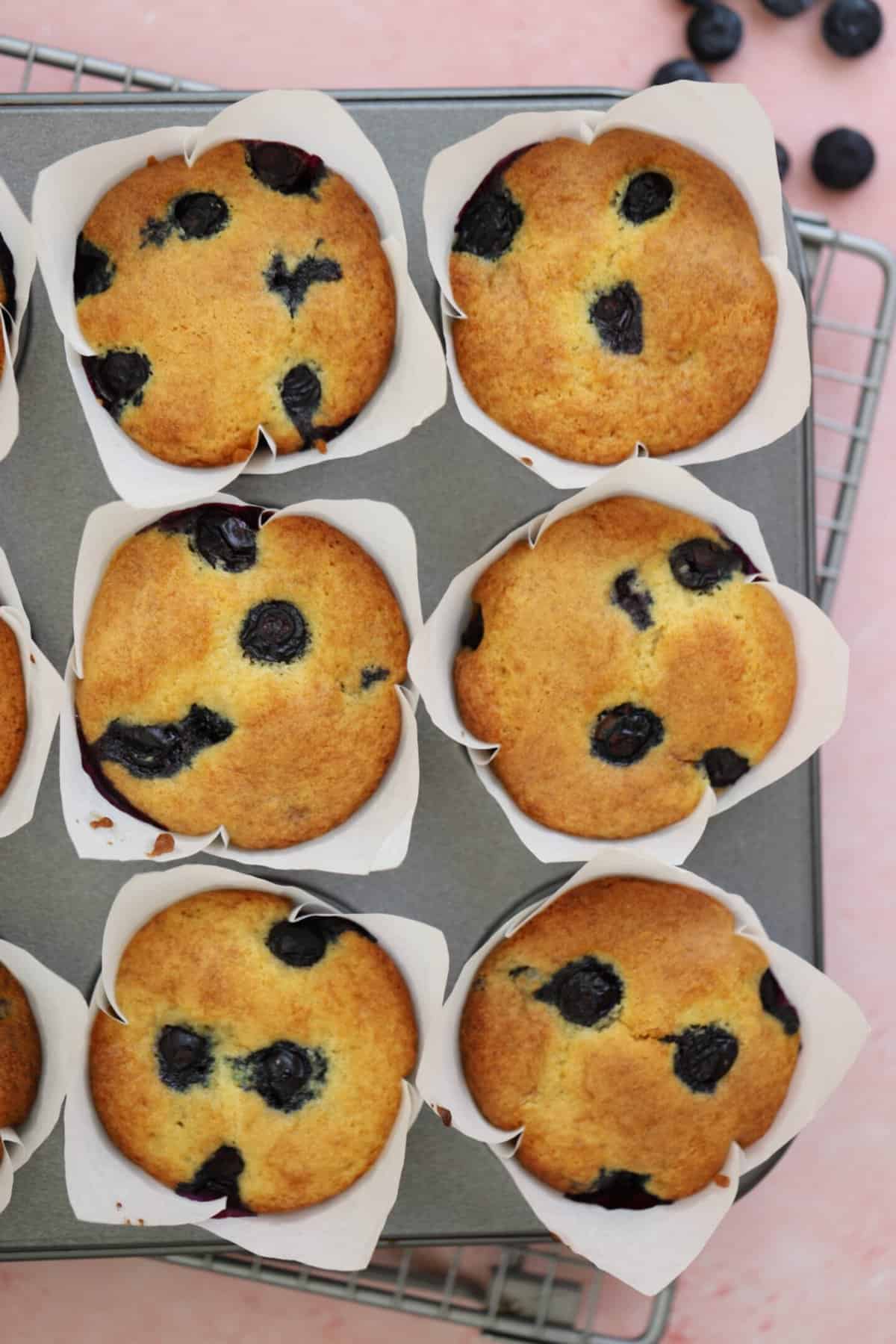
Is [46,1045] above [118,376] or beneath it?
beneath

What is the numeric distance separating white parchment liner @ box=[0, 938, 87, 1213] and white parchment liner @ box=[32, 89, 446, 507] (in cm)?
79

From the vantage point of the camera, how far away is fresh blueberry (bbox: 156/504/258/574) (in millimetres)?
2180

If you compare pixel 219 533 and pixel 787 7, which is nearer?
pixel 219 533

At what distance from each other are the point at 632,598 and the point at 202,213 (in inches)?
37.2

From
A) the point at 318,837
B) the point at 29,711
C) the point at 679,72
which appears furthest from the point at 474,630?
the point at 679,72

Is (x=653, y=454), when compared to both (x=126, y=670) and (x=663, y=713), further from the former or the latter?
(x=126, y=670)

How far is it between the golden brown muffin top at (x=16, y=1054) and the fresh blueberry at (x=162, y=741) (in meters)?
0.41

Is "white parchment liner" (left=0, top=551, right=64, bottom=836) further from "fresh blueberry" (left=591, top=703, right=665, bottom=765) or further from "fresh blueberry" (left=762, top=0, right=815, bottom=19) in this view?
"fresh blueberry" (left=762, top=0, right=815, bottom=19)

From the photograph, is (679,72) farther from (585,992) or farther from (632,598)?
(585,992)

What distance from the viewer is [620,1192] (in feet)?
7.35

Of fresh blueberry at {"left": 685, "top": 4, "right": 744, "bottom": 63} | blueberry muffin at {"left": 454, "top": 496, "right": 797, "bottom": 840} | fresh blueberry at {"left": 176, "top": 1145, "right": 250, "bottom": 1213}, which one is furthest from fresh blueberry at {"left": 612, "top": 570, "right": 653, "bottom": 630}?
fresh blueberry at {"left": 685, "top": 4, "right": 744, "bottom": 63}

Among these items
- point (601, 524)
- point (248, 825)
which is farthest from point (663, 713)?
point (248, 825)

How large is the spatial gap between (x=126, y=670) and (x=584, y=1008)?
37.4 inches

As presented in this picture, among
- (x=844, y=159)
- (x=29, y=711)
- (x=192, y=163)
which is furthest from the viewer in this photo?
(x=844, y=159)
